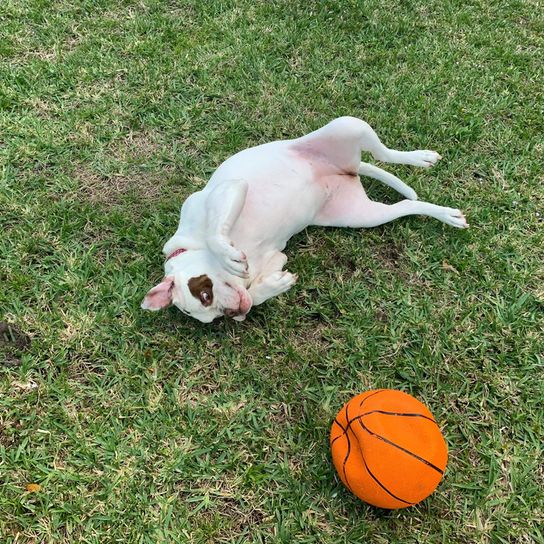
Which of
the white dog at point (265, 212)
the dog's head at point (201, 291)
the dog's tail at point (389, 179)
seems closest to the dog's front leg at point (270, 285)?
the white dog at point (265, 212)

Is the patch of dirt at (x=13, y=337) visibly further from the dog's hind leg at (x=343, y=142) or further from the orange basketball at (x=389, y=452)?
the dog's hind leg at (x=343, y=142)

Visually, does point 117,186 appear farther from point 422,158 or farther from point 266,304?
point 422,158

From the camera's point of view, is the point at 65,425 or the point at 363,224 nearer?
the point at 65,425

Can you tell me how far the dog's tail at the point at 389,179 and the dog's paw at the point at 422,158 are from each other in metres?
0.18

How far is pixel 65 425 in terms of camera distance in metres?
2.59

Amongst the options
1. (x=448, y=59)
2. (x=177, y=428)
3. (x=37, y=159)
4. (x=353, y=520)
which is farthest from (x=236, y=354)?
(x=448, y=59)

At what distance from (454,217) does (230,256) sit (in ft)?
4.72

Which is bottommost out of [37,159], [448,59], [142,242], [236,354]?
[236,354]

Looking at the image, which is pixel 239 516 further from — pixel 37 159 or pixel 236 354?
pixel 37 159

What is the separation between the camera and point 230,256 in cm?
257

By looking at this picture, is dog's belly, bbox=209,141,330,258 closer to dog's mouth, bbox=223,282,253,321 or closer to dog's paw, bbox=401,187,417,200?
dog's mouth, bbox=223,282,253,321

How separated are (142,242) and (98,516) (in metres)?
1.53

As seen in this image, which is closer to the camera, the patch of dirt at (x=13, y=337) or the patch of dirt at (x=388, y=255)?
the patch of dirt at (x=13, y=337)

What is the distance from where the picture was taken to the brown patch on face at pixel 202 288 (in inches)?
103
